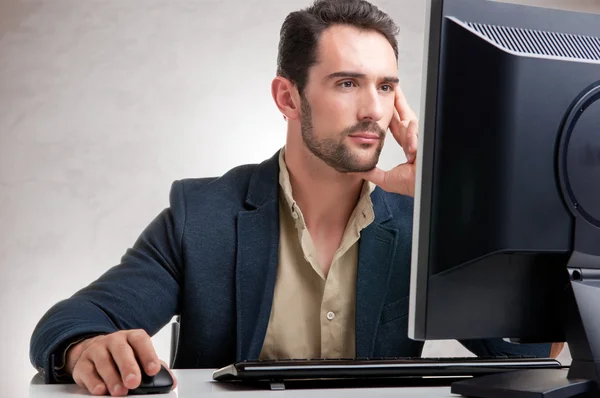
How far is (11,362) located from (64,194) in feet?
Result: 2.37

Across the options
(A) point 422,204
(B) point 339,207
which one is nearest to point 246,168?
(B) point 339,207

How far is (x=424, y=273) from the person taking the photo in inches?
35.8

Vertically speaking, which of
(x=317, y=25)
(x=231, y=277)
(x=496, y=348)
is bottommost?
(x=496, y=348)

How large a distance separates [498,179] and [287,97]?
1064 mm

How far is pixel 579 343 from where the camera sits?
3.06 feet

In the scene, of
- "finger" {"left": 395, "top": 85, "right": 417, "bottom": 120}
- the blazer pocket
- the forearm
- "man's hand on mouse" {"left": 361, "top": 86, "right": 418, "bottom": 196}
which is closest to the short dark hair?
"finger" {"left": 395, "top": 85, "right": 417, "bottom": 120}

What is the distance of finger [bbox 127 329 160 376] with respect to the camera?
3.28 ft

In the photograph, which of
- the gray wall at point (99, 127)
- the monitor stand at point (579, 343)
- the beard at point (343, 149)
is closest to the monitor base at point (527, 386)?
the monitor stand at point (579, 343)

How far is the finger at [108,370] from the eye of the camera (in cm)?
100

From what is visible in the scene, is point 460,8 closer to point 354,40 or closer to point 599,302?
point 599,302

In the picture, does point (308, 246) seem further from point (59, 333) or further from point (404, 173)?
point (59, 333)

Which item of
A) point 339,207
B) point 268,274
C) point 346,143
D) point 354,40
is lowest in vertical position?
point 268,274

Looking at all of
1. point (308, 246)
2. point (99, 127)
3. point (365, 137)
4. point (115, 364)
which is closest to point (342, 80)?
point (365, 137)

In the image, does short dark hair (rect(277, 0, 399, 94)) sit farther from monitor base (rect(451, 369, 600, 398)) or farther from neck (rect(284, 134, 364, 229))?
monitor base (rect(451, 369, 600, 398))
